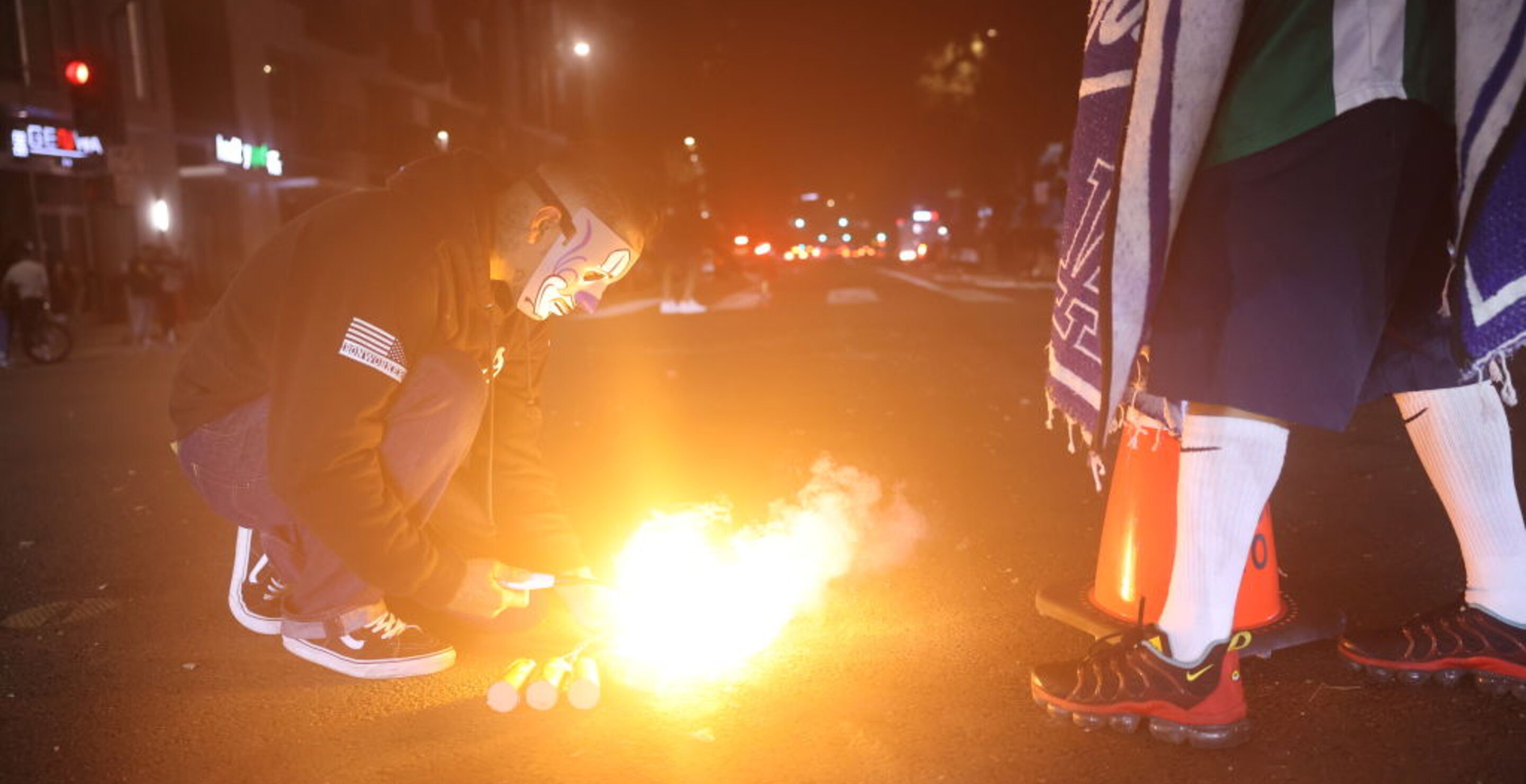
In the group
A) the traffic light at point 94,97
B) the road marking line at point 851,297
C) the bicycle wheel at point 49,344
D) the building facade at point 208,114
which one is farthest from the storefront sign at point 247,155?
the road marking line at point 851,297

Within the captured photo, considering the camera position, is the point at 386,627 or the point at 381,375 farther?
the point at 386,627

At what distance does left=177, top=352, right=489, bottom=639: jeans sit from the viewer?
2.81 m

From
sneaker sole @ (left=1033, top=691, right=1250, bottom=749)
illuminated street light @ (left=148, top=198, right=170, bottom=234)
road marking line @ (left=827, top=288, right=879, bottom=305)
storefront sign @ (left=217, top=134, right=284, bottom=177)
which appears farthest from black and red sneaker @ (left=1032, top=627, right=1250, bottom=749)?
storefront sign @ (left=217, top=134, right=284, bottom=177)

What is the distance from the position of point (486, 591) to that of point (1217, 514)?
179cm

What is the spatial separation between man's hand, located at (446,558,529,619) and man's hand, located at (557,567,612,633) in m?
0.14

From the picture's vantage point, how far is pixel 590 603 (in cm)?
300

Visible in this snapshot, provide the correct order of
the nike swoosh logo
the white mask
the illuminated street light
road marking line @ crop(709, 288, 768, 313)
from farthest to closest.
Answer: the illuminated street light < road marking line @ crop(709, 288, 768, 313) < the nike swoosh logo < the white mask

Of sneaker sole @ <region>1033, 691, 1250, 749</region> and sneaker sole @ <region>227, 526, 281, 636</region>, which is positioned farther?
sneaker sole @ <region>227, 526, 281, 636</region>

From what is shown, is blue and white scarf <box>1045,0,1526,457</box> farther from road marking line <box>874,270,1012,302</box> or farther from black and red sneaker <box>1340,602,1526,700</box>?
road marking line <box>874,270,1012,302</box>

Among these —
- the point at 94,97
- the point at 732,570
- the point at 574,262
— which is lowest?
the point at 732,570

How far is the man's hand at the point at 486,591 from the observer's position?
283cm

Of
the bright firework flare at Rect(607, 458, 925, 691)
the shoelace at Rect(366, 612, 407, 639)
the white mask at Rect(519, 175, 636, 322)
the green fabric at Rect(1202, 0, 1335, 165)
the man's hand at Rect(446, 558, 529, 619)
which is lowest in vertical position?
the bright firework flare at Rect(607, 458, 925, 691)

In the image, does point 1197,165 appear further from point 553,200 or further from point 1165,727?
point 553,200

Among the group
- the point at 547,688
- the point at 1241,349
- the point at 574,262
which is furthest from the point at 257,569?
the point at 1241,349
